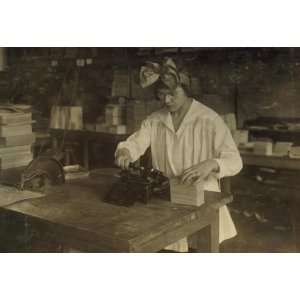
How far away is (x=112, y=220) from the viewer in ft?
7.34

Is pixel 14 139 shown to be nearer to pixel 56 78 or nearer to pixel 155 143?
pixel 56 78

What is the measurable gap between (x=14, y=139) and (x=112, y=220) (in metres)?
1.10

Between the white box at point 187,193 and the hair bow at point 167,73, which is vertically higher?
the hair bow at point 167,73

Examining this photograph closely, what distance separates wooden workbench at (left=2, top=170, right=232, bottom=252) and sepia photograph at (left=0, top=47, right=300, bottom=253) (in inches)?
0.5

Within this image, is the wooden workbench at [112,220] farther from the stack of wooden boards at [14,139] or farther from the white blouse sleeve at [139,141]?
the stack of wooden boards at [14,139]

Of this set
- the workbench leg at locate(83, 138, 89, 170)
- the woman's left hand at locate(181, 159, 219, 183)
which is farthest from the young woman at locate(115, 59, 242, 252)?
the workbench leg at locate(83, 138, 89, 170)

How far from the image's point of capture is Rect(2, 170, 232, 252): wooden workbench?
2.11m

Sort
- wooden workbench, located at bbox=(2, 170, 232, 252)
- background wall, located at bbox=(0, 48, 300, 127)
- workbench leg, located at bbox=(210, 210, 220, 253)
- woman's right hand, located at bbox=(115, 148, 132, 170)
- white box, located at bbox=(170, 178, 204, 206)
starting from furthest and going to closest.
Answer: woman's right hand, located at bbox=(115, 148, 132, 170), background wall, located at bbox=(0, 48, 300, 127), workbench leg, located at bbox=(210, 210, 220, 253), white box, located at bbox=(170, 178, 204, 206), wooden workbench, located at bbox=(2, 170, 232, 252)

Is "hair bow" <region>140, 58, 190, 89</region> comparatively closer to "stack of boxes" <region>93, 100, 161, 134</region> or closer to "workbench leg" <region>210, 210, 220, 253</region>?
"stack of boxes" <region>93, 100, 161, 134</region>

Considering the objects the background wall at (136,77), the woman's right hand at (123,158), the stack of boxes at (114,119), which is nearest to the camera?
the background wall at (136,77)

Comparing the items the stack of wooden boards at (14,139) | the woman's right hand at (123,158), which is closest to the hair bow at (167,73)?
the woman's right hand at (123,158)

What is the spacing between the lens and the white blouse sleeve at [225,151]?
2.66 meters
